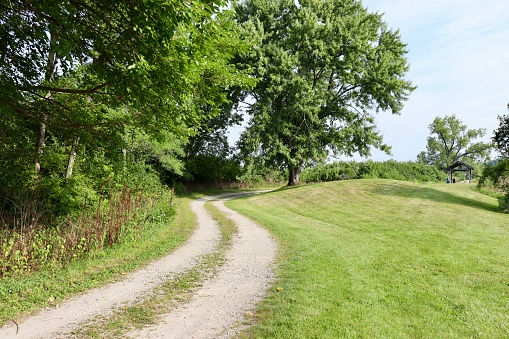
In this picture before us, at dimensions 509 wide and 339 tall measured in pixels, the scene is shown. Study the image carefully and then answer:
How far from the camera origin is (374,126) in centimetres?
2981

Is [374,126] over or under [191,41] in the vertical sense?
over

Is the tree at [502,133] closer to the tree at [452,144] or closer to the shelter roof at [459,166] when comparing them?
the shelter roof at [459,166]

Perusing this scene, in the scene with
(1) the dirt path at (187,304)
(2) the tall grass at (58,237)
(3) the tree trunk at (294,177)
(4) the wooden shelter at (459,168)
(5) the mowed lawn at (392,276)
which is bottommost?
(1) the dirt path at (187,304)

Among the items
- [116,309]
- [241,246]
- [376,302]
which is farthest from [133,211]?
[376,302]

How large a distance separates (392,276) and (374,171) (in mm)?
28302

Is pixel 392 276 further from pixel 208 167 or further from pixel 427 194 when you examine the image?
pixel 208 167

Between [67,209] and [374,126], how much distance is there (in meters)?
26.3

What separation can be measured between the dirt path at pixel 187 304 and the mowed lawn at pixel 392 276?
487mm

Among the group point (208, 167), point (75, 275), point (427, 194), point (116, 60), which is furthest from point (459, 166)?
point (75, 275)

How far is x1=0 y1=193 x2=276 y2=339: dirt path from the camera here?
4.52 m

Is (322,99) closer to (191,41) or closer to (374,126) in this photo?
(374,126)

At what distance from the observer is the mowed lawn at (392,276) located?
14.8 ft

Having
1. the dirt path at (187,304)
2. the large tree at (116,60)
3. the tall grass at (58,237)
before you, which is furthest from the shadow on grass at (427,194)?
the tall grass at (58,237)

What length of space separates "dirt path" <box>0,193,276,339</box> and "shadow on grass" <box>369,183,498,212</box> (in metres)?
13.4
